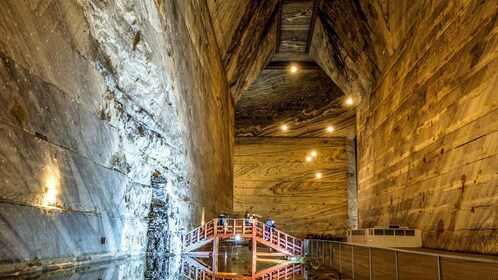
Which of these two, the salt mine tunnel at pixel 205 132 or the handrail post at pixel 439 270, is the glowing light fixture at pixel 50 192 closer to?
the salt mine tunnel at pixel 205 132

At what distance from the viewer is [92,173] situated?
538cm

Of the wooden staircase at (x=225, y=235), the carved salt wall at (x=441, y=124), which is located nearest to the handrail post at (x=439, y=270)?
the carved salt wall at (x=441, y=124)

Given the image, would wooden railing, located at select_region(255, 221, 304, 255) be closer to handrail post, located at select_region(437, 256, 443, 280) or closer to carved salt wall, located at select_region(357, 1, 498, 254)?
carved salt wall, located at select_region(357, 1, 498, 254)

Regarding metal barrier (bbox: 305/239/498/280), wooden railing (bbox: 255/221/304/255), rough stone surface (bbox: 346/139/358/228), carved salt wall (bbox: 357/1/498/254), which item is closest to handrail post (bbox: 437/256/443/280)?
metal barrier (bbox: 305/239/498/280)

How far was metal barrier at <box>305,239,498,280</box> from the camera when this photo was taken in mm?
4234

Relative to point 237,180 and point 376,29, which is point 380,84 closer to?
point 376,29

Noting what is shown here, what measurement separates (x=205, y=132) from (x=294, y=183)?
12343 mm

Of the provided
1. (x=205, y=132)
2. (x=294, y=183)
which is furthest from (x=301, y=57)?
(x=205, y=132)

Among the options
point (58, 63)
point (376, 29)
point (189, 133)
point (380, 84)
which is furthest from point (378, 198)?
point (58, 63)

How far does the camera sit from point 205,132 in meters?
12.6

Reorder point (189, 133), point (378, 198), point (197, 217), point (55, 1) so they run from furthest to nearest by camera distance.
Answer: point (378, 198)
point (197, 217)
point (189, 133)
point (55, 1)

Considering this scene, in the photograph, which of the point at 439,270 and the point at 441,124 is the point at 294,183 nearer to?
the point at 441,124

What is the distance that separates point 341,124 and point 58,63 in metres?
20.3

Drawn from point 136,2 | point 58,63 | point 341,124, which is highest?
point 341,124
